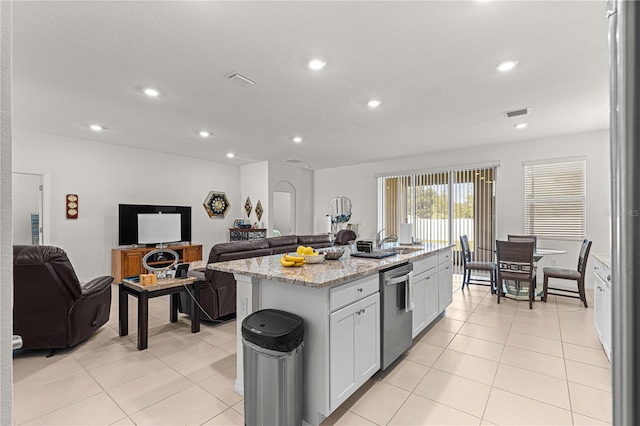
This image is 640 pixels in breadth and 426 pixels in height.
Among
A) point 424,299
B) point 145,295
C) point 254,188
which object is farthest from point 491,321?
point 254,188

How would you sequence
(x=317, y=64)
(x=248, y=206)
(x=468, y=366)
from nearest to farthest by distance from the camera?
(x=468, y=366)
(x=317, y=64)
(x=248, y=206)

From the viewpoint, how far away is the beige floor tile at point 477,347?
2.83 metres

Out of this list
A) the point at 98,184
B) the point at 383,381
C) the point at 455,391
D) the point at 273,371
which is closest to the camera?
the point at 273,371

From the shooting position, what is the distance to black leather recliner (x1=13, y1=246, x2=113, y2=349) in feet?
8.52

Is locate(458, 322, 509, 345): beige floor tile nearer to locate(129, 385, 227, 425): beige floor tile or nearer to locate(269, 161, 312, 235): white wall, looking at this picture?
locate(129, 385, 227, 425): beige floor tile

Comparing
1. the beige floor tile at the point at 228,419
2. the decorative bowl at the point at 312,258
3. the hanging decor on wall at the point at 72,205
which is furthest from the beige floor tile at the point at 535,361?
the hanging decor on wall at the point at 72,205

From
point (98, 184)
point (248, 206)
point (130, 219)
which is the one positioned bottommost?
point (130, 219)

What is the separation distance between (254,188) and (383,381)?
6095 mm

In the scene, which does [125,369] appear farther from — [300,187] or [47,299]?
Result: [300,187]

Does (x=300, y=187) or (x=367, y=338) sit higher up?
(x=300, y=187)

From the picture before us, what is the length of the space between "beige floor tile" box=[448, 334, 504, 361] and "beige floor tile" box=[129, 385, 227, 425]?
7.21ft

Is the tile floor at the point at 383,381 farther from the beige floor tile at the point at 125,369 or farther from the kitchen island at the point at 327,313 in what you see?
the kitchen island at the point at 327,313

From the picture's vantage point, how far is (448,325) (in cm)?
358

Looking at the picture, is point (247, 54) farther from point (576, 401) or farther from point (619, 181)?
point (576, 401)
